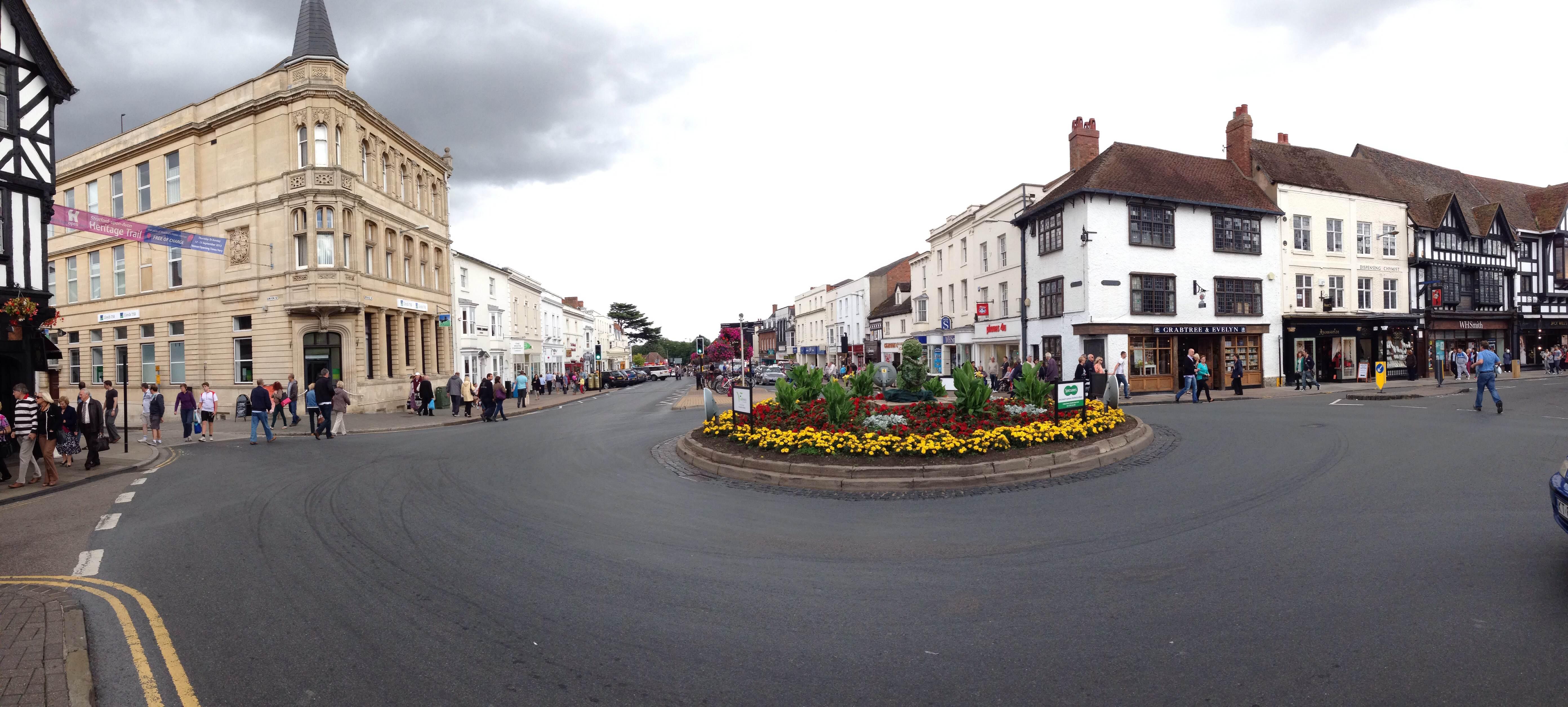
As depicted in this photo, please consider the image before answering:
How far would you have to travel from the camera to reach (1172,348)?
101 feet

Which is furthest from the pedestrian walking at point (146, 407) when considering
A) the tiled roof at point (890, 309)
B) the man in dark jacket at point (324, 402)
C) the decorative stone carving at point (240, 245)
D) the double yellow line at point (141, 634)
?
the tiled roof at point (890, 309)

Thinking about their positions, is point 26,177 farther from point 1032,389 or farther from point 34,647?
point 1032,389

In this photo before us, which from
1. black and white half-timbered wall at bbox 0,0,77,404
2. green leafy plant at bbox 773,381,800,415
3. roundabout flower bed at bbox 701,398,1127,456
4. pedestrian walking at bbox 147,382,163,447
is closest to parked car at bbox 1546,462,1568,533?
roundabout flower bed at bbox 701,398,1127,456

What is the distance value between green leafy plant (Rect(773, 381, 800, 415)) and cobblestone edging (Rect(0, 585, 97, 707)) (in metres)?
9.80

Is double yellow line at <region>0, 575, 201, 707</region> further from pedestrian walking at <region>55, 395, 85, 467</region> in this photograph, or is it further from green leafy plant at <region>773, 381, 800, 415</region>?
green leafy plant at <region>773, 381, 800, 415</region>

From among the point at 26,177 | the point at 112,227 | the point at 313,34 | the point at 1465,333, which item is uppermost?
the point at 313,34

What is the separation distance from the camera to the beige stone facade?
27266 millimetres

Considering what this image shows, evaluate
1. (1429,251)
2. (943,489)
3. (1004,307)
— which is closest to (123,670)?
A: (943,489)

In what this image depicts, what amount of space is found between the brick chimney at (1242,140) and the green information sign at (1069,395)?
28.2 metres

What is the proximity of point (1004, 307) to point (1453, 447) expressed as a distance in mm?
25615

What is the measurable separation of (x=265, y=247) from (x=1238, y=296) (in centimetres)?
4006

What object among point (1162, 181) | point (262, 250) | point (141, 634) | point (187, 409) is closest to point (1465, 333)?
point (1162, 181)

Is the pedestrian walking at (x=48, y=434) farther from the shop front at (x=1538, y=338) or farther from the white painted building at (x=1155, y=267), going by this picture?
the shop front at (x=1538, y=338)

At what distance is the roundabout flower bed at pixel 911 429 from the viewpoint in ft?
34.8
